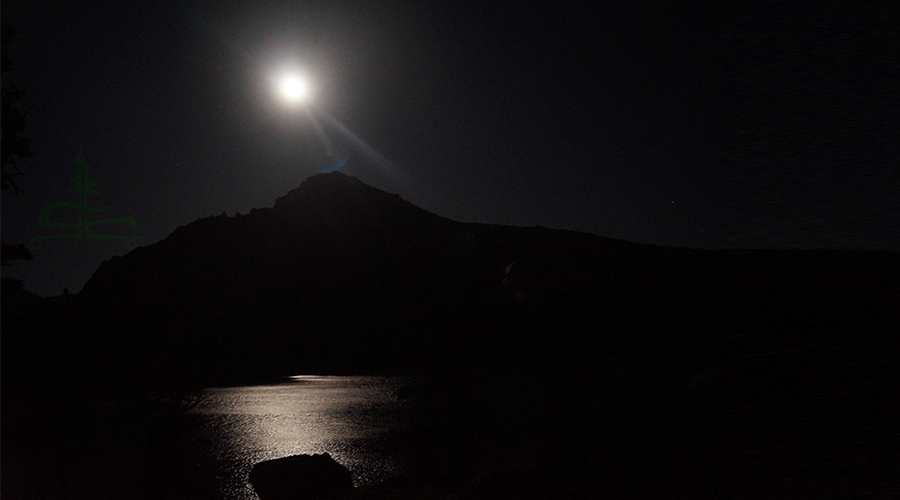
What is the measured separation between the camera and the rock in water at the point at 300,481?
16.8 metres

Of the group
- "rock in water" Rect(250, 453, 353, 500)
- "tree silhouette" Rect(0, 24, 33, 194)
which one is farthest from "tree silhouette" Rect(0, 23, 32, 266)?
"rock in water" Rect(250, 453, 353, 500)

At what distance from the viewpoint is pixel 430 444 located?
42469 mm

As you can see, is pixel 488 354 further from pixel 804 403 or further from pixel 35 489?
pixel 804 403

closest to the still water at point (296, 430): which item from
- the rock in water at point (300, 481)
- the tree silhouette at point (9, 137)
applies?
the rock in water at point (300, 481)

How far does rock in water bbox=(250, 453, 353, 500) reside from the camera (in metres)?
16.8

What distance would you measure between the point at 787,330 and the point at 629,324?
7809 inches

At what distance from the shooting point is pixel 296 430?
60.7 meters

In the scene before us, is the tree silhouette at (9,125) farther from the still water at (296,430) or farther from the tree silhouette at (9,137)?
the still water at (296,430)

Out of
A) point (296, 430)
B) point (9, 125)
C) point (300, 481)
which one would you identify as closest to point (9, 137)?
point (9, 125)

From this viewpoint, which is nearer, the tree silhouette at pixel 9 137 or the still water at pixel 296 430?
the tree silhouette at pixel 9 137

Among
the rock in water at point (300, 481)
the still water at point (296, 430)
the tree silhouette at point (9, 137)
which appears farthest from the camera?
the still water at point (296, 430)

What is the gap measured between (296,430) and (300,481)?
47148 mm

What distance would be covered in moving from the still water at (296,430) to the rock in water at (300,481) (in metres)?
4.66

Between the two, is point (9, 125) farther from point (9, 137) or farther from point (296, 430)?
point (296, 430)
